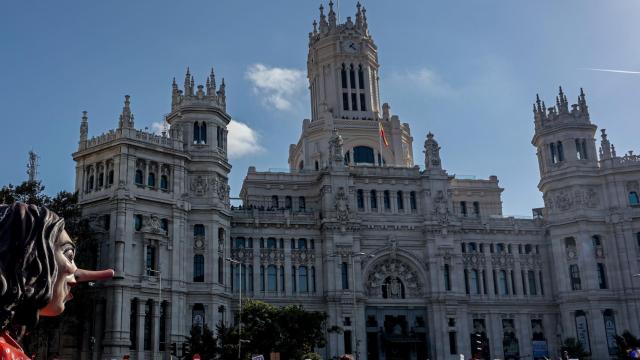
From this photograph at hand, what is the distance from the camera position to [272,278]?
222ft

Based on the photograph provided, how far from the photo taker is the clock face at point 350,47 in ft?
281

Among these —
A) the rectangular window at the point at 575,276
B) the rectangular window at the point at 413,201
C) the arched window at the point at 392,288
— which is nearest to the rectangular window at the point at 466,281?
the arched window at the point at 392,288

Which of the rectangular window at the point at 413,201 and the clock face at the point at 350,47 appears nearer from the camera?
the rectangular window at the point at 413,201

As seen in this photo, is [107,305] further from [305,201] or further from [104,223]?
[305,201]

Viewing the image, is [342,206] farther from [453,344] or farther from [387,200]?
[453,344]

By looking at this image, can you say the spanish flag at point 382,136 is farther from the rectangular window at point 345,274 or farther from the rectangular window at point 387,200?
the rectangular window at point 345,274

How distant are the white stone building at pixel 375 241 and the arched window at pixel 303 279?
0.34 feet

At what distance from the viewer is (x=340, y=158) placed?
232ft

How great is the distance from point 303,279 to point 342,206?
7719 millimetres

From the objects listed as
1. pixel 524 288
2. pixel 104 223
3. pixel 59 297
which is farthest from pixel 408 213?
pixel 59 297

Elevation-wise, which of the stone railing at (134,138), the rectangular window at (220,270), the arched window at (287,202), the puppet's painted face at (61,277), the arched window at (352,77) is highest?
the arched window at (352,77)

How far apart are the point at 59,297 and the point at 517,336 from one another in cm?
7244

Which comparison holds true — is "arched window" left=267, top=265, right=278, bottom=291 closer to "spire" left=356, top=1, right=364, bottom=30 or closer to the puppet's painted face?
"spire" left=356, top=1, right=364, bottom=30

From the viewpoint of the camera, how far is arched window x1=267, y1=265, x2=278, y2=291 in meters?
67.2
